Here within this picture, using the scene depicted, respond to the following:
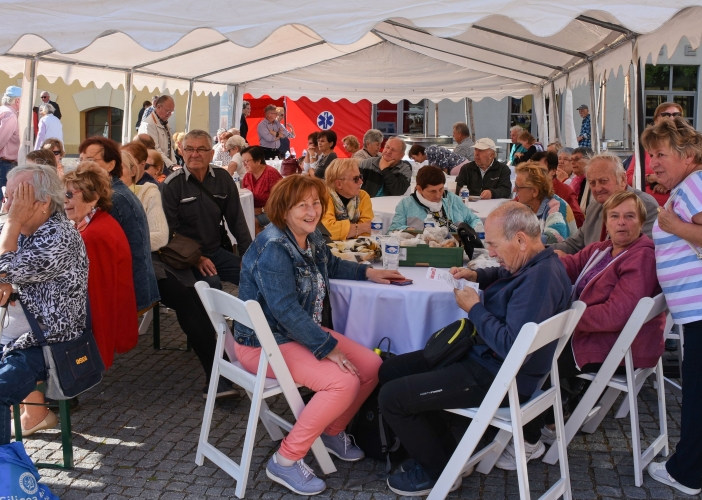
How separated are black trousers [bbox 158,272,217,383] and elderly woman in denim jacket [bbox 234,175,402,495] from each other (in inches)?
38.4

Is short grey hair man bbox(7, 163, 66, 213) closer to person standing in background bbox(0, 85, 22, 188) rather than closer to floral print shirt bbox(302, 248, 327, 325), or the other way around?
floral print shirt bbox(302, 248, 327, 325)

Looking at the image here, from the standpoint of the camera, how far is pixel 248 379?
3.05m

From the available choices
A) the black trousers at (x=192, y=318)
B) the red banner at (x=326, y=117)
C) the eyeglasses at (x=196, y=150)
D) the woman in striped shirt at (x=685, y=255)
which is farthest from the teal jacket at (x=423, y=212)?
the red banner at (x=326, y=117)

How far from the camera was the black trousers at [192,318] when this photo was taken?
163 inches

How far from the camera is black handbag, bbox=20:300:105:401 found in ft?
10.2

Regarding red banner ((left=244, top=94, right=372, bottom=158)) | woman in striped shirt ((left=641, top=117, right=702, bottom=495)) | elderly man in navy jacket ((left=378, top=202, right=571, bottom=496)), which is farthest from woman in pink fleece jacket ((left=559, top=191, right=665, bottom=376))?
red banner ((left=244, top=94, right=372, bottom=158))

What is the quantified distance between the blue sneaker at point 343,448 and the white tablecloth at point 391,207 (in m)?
3.03

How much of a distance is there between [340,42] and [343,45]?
195 centimetres

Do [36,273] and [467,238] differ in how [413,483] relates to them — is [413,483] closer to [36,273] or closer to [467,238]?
[467,238]

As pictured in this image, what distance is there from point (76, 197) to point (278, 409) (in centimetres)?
157

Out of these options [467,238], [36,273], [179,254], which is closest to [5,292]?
[36,273]

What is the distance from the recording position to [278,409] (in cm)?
400

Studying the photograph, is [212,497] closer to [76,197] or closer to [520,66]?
[76,197]

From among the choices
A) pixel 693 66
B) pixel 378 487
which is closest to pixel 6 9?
pixel 378 487
